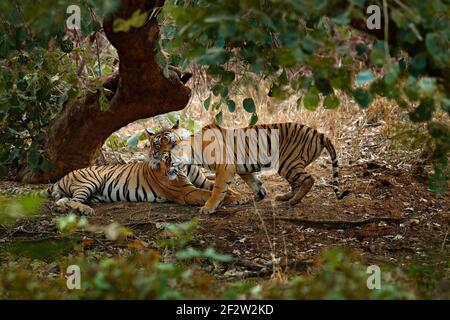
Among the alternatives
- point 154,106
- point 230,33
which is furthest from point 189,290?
point 154,106

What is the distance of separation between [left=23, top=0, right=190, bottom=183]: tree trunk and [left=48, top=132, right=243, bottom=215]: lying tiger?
0.88 ft

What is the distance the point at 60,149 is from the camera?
26.9 ft

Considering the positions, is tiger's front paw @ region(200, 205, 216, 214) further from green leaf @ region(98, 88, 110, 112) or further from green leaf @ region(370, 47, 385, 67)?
green leaf @ region(370, 47, 385, 67)

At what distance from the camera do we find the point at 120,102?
24.9 feet

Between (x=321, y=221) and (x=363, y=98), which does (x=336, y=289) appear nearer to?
(x=363, y=98)

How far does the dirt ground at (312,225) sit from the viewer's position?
19.9ft

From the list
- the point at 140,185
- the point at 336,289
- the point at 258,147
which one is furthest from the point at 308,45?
the point at 140,185

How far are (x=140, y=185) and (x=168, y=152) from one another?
→ 47cm

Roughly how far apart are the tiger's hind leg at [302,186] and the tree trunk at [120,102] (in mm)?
1188

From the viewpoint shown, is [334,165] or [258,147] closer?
[334,165]

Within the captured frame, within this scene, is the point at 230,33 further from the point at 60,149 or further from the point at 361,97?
the point at 60,149

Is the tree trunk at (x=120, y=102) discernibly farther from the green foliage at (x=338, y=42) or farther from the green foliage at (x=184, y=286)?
the green foliage at (x=184, y=286)

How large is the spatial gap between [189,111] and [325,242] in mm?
4303

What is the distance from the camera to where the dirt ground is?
6.06 metres
